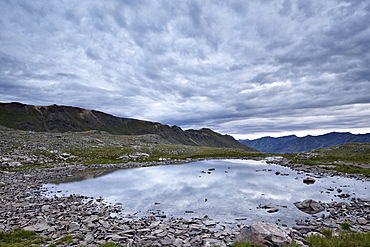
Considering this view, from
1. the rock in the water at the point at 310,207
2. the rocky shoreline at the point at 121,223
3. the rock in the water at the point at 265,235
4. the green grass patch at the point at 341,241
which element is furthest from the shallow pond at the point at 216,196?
the rock in the water at the point at 265,235

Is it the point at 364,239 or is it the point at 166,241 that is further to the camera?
the point at 166,241

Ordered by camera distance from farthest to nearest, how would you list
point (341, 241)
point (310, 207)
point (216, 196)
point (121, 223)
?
1. point (216, 196)
2. point (310, 207)
3. point (121, 223)
4. point (341, 241)

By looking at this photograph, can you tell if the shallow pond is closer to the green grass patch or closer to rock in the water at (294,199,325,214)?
rock in the water at (294,199,325,214)

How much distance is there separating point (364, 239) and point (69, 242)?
15.7m

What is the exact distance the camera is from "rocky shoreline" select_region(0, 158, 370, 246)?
11.7 meters

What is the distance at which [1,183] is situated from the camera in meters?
27.3

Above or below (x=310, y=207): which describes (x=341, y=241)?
above

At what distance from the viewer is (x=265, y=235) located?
1012 centimetres

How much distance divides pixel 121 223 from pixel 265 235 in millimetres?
9965

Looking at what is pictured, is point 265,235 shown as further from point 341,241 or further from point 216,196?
point 216,196

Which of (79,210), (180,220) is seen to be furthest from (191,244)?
(79,210)

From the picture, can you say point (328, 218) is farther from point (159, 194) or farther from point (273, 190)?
point (159, 194)

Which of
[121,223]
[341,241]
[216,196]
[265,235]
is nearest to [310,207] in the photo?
[341,241]

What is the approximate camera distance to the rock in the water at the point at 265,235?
986 centimetres
